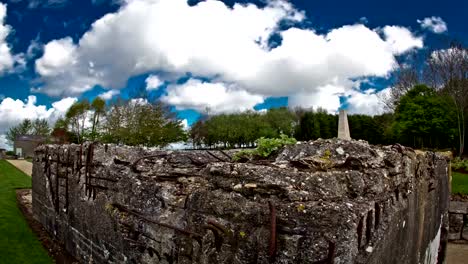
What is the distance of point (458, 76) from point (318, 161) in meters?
38.2

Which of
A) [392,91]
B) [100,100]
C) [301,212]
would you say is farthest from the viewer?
[100,100]

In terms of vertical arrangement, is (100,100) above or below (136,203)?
above

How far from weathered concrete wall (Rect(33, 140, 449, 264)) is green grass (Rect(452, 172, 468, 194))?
42.2 ft

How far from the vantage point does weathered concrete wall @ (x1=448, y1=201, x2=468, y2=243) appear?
12602 mm

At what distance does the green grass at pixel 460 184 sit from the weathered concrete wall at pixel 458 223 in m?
4.56

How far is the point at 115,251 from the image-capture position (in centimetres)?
570

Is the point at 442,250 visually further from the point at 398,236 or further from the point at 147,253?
the point at 147,253

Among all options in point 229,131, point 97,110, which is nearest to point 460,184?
point 229,131

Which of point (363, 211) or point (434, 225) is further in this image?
point (434, 225)

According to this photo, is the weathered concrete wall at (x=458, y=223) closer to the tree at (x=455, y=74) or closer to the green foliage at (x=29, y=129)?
the tree at (x=455, y=74)

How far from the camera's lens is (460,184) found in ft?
63.0

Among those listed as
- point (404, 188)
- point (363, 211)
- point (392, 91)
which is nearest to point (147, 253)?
point (363, 211)

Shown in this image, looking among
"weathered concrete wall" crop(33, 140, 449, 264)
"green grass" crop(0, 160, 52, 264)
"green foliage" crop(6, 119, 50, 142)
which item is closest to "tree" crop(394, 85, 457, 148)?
"weathered concrete wall" crop(33, 140, 449, 264)

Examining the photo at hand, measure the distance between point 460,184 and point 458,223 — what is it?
24.6 ft
